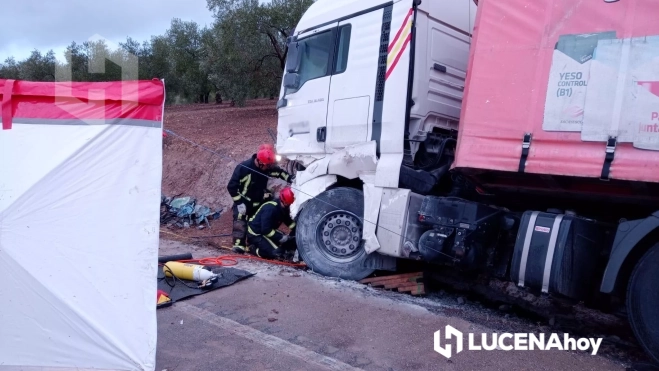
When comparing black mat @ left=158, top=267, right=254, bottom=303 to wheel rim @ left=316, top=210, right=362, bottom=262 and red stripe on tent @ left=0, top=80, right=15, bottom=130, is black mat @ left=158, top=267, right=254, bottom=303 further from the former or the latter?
red stripe on tent @ left=0, top=80, right=15, bottom=130

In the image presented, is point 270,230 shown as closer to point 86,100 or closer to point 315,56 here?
point 315,56

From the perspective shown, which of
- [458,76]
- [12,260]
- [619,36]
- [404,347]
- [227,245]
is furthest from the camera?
[227,245]

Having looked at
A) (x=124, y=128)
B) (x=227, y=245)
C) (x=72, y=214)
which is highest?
(x=124, y=128)

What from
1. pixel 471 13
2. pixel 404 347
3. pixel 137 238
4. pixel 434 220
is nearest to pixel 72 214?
pixel 137 238

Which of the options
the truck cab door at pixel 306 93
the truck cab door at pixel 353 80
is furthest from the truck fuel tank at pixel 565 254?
the truck cab door at pixel 306 93

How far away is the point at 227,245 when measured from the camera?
28.2 feet

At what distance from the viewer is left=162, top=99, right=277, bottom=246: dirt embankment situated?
11023mm

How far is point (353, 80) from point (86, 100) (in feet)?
10.5

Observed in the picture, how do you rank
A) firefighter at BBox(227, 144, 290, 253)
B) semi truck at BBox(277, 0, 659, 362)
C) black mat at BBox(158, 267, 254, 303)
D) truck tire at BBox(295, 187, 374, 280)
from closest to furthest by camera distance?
semi truck at BBox(277, 0, 659, 362), black mat at BBox(158, 267, 254, 303), truck tire at BBox(295, 187, 374, 280), firefighter at BBox(227, 144, 290, 253)

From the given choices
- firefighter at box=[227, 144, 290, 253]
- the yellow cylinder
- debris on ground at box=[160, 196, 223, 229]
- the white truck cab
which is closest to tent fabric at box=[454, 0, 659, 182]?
the white truck cab

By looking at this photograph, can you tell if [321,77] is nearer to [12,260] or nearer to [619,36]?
[619,36]

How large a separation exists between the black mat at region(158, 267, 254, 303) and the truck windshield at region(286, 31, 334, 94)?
2.24 metres

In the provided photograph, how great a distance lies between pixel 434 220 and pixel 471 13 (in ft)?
8.54

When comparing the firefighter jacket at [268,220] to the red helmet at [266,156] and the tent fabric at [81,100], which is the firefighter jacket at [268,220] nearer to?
the red helmet at [266,156]
